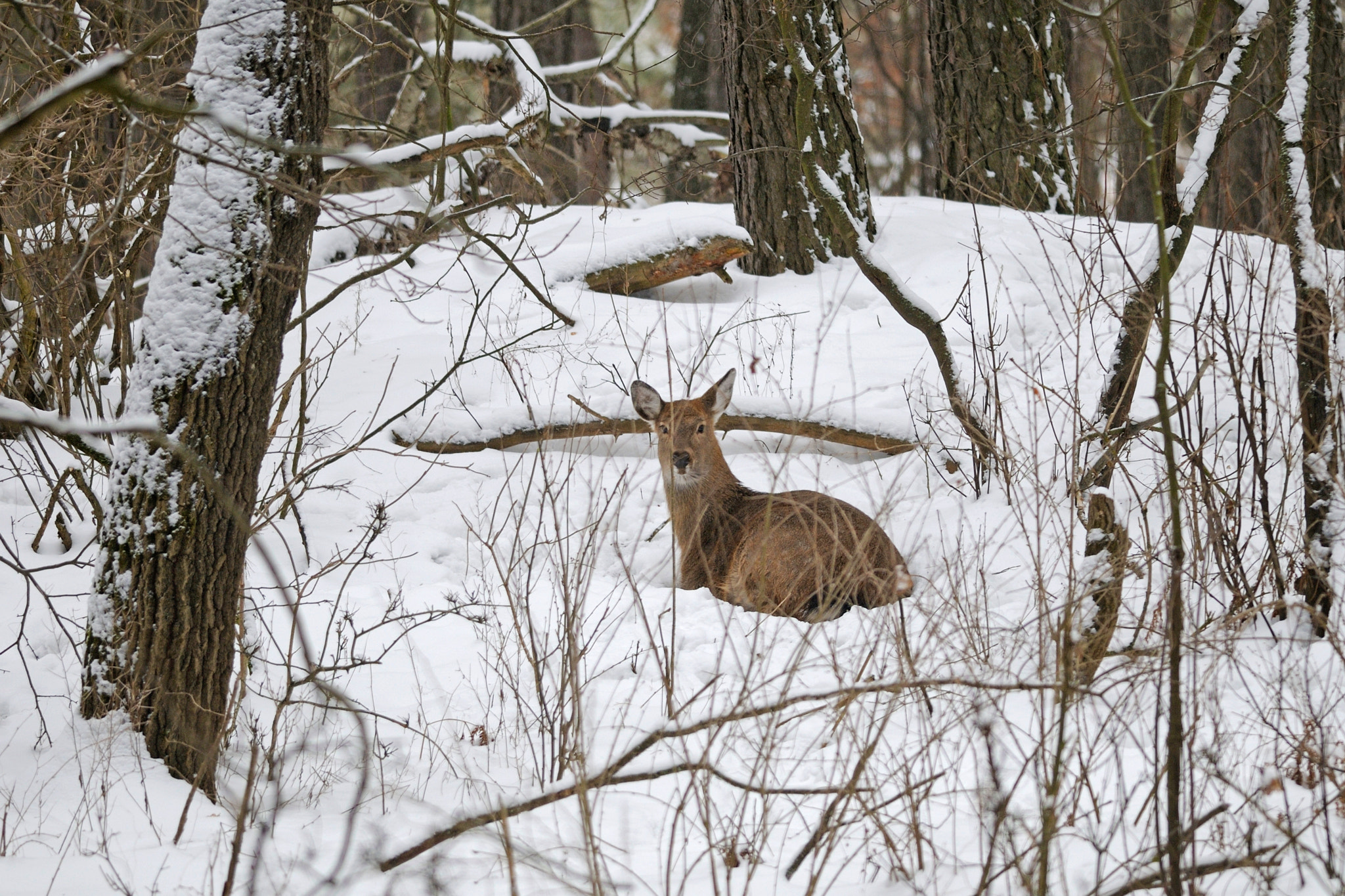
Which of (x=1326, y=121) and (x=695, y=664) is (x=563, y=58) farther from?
(x=695, y=664)

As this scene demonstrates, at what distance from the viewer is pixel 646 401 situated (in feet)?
23.8

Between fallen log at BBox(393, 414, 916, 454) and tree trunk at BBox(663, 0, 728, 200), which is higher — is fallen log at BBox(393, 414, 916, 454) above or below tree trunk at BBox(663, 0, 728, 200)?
below

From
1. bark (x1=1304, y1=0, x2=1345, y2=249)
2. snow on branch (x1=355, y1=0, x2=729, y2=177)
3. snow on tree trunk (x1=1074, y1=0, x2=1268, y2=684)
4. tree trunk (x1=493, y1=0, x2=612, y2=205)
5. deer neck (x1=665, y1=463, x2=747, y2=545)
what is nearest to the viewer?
snow on tree trunk (x1=1074, y1=0, x2=1268, y2=684)

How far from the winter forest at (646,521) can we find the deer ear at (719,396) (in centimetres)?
3

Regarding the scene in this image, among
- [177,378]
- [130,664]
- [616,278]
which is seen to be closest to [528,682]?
[130,664]

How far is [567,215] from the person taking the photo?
11391 millimetres

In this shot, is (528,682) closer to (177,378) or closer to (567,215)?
(177,378)

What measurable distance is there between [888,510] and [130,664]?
2734 mm

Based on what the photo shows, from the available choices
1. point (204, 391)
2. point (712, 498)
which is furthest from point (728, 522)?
point (204, 391)

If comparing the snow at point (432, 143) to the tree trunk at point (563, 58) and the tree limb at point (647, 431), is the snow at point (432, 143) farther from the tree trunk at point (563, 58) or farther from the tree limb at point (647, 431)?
the tree trunk at point (563, 58)

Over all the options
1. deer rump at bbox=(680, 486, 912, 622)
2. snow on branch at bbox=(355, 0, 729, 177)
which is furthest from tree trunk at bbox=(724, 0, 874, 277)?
deer rump at bbox=(680, 486, 912, 622)

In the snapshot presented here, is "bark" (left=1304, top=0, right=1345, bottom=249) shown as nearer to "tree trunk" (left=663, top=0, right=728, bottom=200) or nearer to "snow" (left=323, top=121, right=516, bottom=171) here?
"snow" (left=323, top=121, right=516, bottom=171)

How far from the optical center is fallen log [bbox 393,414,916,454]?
24.0 feet

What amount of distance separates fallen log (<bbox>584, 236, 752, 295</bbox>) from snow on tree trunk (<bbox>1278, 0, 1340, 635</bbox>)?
15.4 feet
